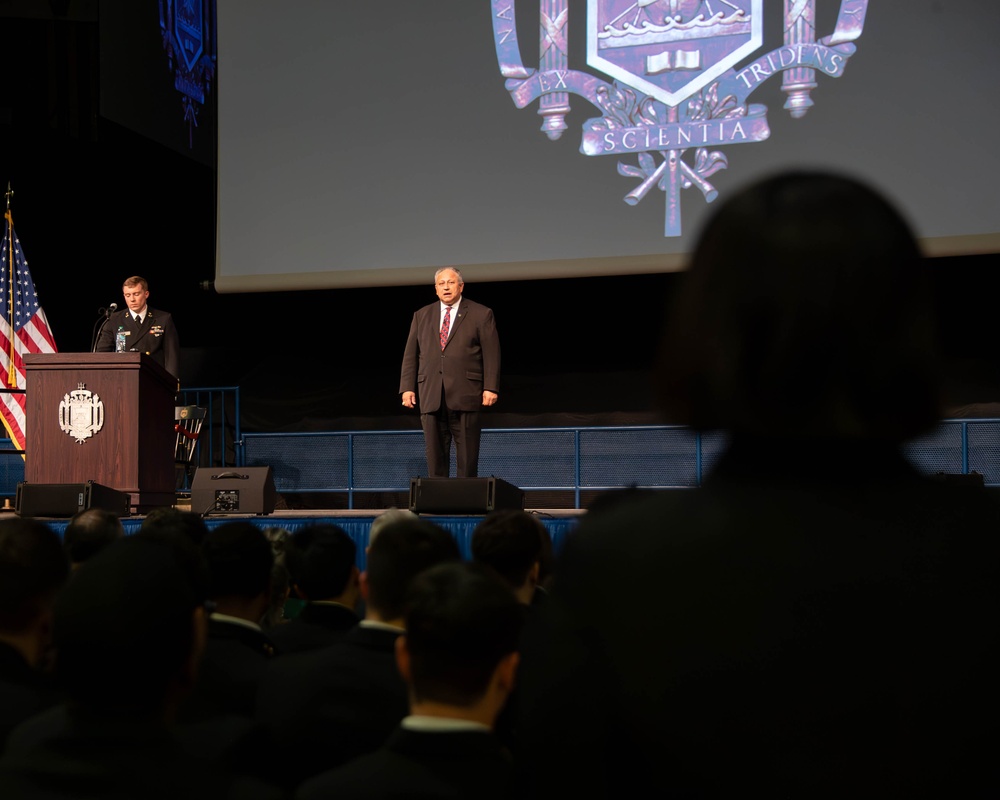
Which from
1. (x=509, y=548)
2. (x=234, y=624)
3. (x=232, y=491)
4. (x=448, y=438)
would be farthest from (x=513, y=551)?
(x=448, y=438)

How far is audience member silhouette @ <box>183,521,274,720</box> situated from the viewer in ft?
6.20

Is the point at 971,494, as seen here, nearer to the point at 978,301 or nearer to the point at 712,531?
the point at 712,531

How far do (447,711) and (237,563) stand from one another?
1.21m

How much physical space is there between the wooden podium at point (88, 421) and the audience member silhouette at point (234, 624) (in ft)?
10.8

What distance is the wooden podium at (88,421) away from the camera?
18.0ft

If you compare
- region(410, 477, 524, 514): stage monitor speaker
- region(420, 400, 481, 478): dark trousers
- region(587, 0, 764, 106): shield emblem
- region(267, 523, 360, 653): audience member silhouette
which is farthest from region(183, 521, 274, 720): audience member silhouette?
region(587, 0, 764, 106): shield emblem

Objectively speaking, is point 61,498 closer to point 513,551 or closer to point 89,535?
point 89,535

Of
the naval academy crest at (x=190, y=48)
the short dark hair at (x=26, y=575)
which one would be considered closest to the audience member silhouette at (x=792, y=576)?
the short dark hair at (x=26, y=575)

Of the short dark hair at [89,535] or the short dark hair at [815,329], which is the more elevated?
the short dark hair at [815,329]

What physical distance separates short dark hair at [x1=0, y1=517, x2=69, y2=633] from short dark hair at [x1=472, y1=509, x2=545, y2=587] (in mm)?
938

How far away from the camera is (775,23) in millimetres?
6805

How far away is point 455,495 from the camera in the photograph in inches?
205

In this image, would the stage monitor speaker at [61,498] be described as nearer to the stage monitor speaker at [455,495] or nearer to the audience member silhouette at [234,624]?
the stage monitor speaker at [455,495]

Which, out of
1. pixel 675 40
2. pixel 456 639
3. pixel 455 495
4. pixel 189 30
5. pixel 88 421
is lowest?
pixel 455 495
